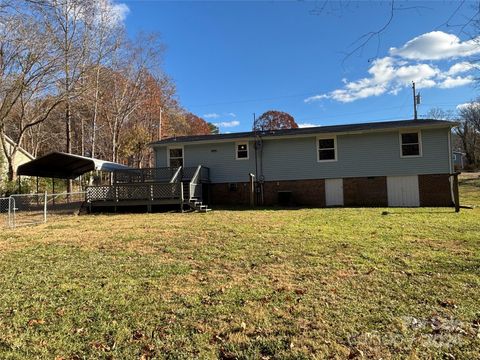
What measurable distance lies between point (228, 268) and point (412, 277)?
105 inches

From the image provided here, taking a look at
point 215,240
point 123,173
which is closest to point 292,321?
point 215,240

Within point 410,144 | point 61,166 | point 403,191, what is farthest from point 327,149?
point 61,166

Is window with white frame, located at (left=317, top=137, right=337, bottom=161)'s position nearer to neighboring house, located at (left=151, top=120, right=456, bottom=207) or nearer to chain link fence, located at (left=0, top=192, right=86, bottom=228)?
neighboring house, located at (left=151, top=120, right=456, bottom=207)

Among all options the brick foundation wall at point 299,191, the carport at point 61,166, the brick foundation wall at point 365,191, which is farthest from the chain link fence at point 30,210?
the brick foundation wall at point 365,191

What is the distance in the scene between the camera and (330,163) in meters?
17.7

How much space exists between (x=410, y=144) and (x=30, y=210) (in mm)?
18254

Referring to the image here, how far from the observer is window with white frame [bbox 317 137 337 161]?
17703 mm

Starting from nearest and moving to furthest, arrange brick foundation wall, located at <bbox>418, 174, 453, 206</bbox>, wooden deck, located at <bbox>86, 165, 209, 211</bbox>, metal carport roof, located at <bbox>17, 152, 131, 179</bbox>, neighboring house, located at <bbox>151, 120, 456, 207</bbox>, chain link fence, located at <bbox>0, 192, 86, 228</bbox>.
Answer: chain link fence, located at <bbox>0, 192, 86, 228</bbox>, wooden deck, located at <bbox>86, 165, 209, 211</bbox>, metal carport roof, located at <bbox>17, 152, 131, 179</bbox>, brick foundation wall, located at <bbox>418, 174, 453, 206</bbox>, neighboring house, located at <bbox>151, 120, 456, 207</bbox>

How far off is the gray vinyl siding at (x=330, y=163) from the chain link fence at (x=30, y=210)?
5.71 meters

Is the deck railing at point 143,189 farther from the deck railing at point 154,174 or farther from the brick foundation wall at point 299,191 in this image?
the brick foundation wall at point 299,191

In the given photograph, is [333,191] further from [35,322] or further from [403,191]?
[35,322]

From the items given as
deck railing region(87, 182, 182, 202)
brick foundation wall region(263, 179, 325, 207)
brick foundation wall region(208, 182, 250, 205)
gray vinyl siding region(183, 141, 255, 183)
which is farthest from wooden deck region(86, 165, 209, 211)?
brick foundation wall region(263, 179, 325, 207)

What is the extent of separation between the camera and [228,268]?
5645 millimetres

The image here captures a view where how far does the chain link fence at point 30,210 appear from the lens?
12.0 metres
